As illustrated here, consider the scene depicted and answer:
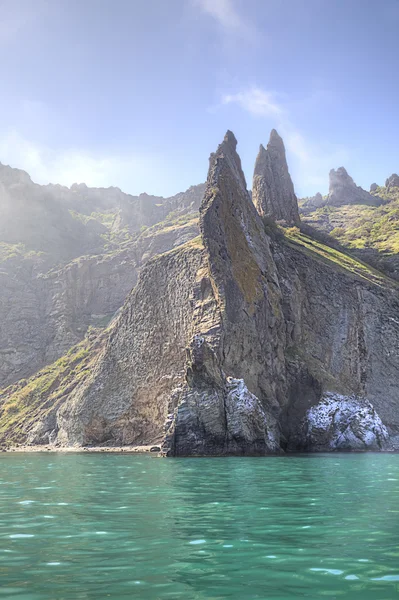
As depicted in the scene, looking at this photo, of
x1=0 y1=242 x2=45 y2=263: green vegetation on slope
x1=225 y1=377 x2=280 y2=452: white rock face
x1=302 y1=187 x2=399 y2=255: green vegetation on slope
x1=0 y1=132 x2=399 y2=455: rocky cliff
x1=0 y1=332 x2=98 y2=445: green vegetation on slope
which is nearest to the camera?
x1=225 y1=377 x2=280 y2=452: white rock face

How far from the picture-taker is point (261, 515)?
15.4 m

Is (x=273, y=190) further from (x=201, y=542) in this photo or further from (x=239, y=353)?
(x=201, y=542)

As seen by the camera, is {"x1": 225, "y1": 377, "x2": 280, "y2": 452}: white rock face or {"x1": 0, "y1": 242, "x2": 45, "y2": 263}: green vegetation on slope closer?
{"x1": 225, "y1": 377, "x2": 280, "y2": 452}: white rock face

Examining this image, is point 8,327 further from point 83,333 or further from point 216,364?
point 216,364

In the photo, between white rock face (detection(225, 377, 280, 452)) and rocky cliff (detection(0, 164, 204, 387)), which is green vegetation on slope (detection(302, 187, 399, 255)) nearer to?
rocky cliff (detection(0, 164, 204, 387))

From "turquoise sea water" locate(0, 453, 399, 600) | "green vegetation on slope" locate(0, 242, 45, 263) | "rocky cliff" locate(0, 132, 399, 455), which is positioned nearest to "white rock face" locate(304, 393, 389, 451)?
"rocky cliff" locate(0, 132, 399, 455)

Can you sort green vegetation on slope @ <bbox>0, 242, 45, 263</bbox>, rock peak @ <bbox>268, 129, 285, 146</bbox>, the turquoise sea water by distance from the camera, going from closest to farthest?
the turquoise sea water → rock peak @ <bbox>268, 129, 285, 146</bbox> → green vegetation on slope @ <bbox>0, 242, 45, 263</bbox>

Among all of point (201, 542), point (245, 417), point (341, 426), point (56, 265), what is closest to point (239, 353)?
point (245, 417)

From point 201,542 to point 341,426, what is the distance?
50.5 meters

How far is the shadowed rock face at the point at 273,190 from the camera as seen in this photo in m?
106

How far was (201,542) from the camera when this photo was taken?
11.8 metres

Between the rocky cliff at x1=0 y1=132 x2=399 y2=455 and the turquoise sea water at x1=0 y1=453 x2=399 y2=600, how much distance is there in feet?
94.2

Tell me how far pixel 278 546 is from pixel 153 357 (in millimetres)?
63293

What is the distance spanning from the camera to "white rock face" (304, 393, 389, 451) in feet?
190
